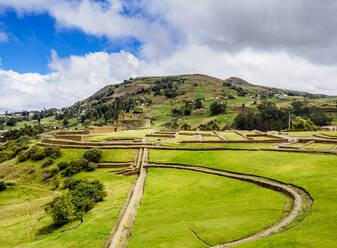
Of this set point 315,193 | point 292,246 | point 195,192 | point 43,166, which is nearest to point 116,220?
point 195,192

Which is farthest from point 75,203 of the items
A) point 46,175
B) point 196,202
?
point 46,175

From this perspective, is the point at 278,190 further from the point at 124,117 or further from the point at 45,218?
the point at 124,117

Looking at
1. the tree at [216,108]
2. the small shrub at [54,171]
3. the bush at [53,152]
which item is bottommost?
the small shrub at [54,171]

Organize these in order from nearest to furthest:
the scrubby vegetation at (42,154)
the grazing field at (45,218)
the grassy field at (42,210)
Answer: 1. the grazing field at (45,218)
2. the grassy field at (42,210)
3. the scrubby vegetation at (42,154)

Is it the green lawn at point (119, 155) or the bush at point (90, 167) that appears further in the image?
the green lawn at point (119, 155)

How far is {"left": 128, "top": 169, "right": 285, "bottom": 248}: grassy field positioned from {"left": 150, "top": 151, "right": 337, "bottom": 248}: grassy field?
2.04 meters

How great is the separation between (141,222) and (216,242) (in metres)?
5.75

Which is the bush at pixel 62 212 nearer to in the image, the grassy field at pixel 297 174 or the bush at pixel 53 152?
the grassy field at pixel 297 174

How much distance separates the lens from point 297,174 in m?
18.4

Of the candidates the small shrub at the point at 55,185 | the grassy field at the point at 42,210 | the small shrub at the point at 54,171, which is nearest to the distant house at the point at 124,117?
the grassy field at the point at 42,210

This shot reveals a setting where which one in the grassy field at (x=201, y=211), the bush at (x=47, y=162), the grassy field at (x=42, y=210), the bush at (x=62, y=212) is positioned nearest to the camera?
the grassy field at (x=201, y=211)

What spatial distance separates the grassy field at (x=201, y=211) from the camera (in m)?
10.5

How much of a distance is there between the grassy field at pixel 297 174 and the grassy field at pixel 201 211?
2.04m

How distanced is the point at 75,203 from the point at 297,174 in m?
19.4
